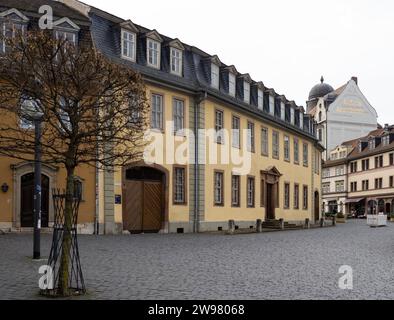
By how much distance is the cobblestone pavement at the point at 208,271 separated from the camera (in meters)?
8.80

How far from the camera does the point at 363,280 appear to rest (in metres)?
10.5

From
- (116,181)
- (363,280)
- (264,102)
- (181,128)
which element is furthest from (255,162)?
(363,280)

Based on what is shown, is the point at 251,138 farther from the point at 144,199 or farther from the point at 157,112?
the point at 144,199

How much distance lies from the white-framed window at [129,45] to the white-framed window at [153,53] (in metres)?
0.88

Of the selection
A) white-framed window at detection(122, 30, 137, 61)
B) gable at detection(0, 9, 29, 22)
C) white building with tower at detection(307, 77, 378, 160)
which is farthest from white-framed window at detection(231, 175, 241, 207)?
white building with tower at detection(307, 77, 378, 160)

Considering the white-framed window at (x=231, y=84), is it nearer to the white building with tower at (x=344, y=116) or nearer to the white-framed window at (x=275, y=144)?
the white-framed window at (x=275, y=144)

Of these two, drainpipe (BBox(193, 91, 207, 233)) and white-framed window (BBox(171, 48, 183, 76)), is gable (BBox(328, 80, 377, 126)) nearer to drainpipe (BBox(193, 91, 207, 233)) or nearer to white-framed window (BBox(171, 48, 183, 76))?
drainpipe (BBox(193, 91, 207, 233))

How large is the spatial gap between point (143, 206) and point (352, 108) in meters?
58.7

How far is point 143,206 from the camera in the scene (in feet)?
82.1

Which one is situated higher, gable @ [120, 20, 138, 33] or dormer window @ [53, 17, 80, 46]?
gable @ [120, 20, 138, 33]

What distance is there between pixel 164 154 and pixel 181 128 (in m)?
1.93

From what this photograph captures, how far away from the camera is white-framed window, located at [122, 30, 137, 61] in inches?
965

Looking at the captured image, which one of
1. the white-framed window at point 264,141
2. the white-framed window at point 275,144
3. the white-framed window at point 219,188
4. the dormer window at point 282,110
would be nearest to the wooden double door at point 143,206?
the white-framed window at point 219,188
